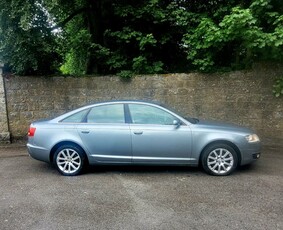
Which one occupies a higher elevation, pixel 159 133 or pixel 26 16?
pixel 26 16

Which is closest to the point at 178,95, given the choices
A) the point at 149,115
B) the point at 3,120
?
the point at 149,115

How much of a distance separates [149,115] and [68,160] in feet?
5.70

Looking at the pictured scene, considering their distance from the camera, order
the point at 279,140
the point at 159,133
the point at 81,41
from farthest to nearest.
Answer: the point at 81,41 < the point at 279,140 < the point at 159,133

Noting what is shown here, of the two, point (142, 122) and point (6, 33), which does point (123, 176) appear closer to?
point (142, 122)

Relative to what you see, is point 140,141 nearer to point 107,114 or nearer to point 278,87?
point 107,114

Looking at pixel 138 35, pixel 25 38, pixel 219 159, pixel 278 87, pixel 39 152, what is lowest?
pixel 219 159

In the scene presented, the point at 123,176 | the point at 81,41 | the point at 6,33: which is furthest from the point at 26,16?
the point at 123,176

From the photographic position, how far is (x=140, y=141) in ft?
20.0

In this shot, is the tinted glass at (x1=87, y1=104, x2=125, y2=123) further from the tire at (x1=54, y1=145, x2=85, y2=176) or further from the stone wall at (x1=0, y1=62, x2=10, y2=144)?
the stone wall at (x1=0, y1=62, x2=10, y2=144)

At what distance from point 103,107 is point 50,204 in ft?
7.20

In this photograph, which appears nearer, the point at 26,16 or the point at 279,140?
the point at 26,16

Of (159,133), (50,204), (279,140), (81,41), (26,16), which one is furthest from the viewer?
(81,41)

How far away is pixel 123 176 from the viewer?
617 centimetres

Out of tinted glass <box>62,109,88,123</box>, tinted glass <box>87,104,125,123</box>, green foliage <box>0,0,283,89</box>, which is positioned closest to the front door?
tinted glass <box>87,104,125,123</box>
